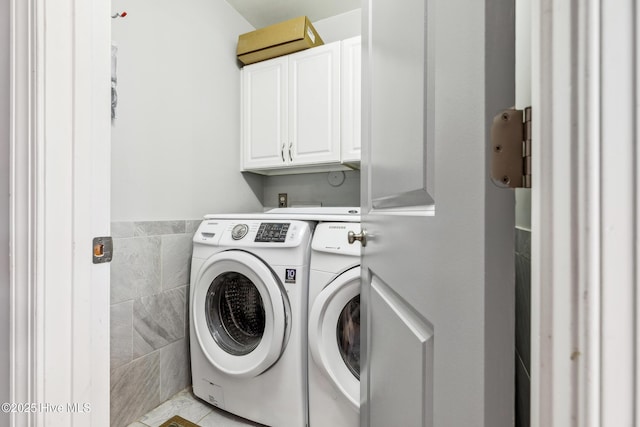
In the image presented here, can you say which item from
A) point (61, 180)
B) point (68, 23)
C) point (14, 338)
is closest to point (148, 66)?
point (68, 23)

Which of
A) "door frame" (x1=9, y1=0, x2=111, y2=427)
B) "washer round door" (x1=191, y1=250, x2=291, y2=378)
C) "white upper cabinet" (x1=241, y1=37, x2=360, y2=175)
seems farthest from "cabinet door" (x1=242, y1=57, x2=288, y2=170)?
"door frame" (x1=9, y1=0, x2=111, y2=427)

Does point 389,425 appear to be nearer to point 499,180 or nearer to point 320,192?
point 499,180

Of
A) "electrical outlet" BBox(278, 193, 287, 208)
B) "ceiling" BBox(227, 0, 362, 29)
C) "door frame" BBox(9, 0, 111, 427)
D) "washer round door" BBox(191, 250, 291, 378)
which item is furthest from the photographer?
"electrical outlet" BBox(278, 193, 287, 208)

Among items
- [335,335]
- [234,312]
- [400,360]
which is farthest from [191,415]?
[400,360]

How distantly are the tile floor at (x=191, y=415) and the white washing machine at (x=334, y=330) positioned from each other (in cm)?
45

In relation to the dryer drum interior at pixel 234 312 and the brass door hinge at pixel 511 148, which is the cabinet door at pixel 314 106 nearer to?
the dryer drum interior at pixel 234 312

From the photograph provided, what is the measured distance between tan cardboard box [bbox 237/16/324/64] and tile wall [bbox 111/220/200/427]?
4.00 ft

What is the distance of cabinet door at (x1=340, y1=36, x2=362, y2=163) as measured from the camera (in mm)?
1789

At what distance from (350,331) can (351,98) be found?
132cm

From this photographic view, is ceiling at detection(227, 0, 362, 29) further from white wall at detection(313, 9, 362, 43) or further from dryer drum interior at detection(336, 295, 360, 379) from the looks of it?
dryer drum interior at detection(336, 295, 360, 379)

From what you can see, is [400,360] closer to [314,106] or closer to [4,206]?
[4,206]

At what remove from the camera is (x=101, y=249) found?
2.23 feet
